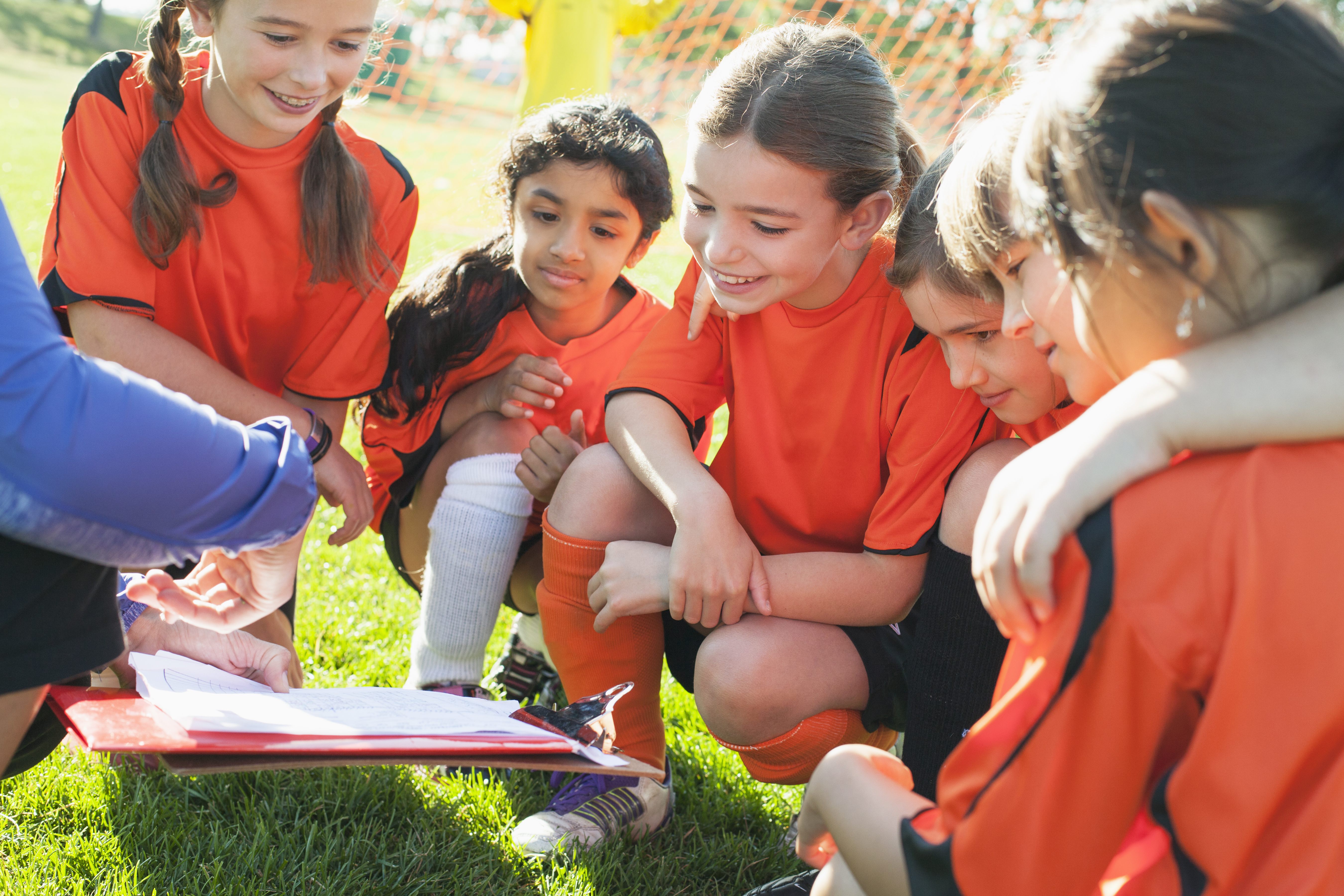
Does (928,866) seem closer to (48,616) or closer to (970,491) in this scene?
(970,491)

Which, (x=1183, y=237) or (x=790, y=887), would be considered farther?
(x=790, y=887)

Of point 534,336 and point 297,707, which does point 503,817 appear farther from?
point 534,336

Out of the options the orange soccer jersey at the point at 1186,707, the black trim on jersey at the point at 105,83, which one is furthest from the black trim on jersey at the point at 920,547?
the black trim on jersey at the point at 105,83

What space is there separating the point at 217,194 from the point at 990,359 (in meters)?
1.29

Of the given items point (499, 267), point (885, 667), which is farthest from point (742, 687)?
point (499, 267)

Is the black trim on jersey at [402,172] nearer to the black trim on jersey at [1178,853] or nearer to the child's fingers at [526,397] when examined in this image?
the child's fingers at [526,397]

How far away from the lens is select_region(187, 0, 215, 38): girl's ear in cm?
178

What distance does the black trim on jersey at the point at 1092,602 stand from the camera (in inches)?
31.4

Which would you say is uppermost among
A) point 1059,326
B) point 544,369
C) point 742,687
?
point 1059,326

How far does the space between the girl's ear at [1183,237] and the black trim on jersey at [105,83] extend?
1.62 meters

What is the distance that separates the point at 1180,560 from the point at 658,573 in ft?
2.90

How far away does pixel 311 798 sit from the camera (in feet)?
5.34

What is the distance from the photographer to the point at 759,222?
61.8 inches

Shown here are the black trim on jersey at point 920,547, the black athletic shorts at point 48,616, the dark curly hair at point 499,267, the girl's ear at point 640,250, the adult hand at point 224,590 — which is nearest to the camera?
the black athletic shorts at point 48,616
